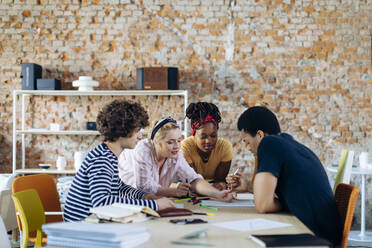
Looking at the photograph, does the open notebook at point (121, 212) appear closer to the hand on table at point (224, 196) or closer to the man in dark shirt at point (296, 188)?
the man in dark shirt at point (296, 188)

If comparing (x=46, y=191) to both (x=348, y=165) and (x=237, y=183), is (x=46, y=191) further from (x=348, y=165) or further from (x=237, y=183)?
(x=348, y=165)

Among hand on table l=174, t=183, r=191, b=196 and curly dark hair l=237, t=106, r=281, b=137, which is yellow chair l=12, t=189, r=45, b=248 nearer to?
hand on table l=174, t=183, r=191, b=196

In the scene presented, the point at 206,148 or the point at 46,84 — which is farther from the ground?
the point at 46,84

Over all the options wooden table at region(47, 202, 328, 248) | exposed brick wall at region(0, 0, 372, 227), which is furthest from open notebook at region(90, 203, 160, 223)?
exposed brick wall at region(0, 0, 372, 227)

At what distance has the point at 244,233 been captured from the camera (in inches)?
60.6

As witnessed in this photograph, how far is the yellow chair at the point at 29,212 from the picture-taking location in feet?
7.67

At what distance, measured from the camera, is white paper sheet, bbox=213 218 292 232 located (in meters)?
1.62

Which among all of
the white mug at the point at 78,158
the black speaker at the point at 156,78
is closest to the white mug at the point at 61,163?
the white mug at the point at 78,158

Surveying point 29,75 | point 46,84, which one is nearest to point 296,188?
point 46,84

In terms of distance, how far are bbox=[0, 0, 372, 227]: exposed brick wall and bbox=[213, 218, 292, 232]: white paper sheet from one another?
3.63m

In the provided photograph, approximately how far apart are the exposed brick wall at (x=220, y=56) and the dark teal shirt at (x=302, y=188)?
342 centimetres

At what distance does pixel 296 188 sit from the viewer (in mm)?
1915

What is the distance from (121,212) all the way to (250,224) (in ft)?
1.85

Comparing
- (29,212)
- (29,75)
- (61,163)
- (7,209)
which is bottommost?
(7,209)
